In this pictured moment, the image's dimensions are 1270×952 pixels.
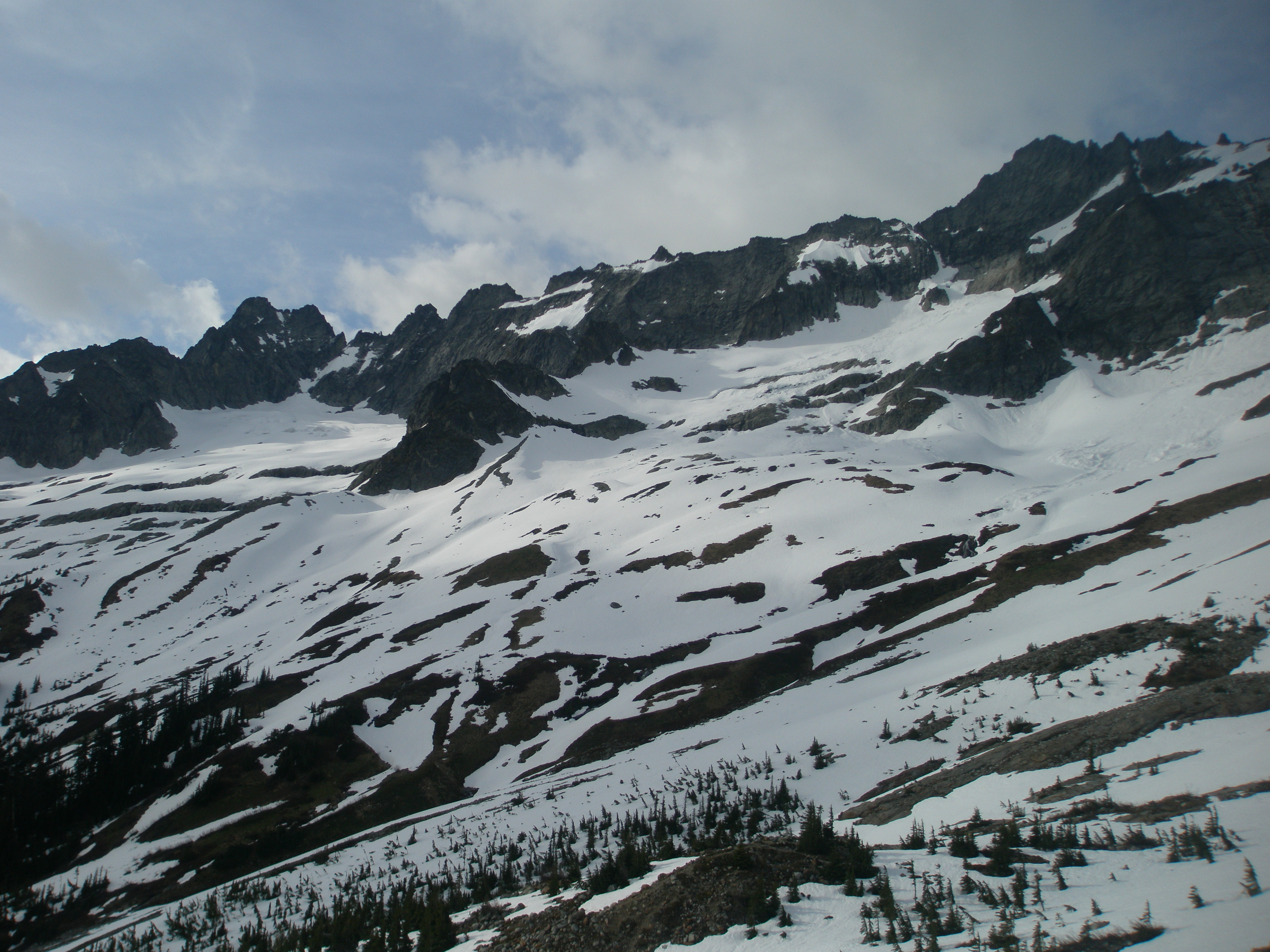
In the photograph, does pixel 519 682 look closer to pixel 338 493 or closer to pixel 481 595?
pixel 481 595

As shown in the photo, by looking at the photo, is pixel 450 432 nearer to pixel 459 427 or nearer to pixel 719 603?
pixel 459 427

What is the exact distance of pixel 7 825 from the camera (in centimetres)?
4316

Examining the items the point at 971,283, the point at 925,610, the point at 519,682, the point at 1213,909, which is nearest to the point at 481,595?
the point at 519,682

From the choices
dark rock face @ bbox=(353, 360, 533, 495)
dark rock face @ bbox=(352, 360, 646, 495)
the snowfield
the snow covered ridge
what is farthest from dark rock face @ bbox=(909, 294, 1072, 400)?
dark rock face @ bbox=(353, 360, 533, 495)

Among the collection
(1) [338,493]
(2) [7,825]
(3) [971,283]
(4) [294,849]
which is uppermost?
(3) [971,283]

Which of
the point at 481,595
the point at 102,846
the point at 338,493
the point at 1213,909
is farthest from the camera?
the point at 338,493

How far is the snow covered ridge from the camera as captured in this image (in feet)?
41.4

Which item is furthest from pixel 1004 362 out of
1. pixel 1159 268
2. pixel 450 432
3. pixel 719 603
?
pixel 450 432

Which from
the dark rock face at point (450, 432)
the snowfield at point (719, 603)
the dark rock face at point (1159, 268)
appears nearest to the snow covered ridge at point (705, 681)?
the snowfield at point (719, 603)

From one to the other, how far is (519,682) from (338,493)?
107 meters

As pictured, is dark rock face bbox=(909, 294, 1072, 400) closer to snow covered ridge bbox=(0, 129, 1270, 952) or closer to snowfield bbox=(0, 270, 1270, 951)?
snow covered ridge bbox=(0, 129, 1270, 952)

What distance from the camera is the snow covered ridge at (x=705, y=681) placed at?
497 inches

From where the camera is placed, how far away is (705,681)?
48.9 meters

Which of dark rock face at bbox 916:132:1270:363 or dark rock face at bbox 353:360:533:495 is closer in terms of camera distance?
dark rock face at bbox 916:132:1270:363
